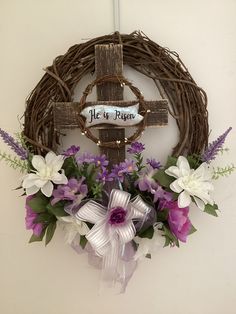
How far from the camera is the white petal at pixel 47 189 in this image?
2.72 ft

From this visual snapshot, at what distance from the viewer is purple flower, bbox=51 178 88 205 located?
32.6 inches

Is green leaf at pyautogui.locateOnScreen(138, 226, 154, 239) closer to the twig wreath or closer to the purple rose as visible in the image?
the purple rose

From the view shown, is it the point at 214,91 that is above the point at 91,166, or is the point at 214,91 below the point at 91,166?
above

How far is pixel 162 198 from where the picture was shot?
848 mm

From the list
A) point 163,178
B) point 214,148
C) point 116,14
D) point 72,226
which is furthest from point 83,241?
point 116,14

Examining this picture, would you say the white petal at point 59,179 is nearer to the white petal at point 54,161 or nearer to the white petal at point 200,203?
the white petal at point 54,161

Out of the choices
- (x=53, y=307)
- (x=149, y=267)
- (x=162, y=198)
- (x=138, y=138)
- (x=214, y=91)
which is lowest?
(x=53, y=307)

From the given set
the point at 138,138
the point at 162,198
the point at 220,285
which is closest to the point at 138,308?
the point at 220,285

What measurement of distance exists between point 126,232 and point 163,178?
6.0 inches

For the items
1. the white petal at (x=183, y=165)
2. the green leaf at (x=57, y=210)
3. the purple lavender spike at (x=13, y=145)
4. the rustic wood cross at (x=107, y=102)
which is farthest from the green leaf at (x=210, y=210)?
the purple lavender spike at (x=13, y=145)

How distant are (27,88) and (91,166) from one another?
297mm

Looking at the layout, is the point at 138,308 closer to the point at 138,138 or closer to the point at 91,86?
the point at 138,138

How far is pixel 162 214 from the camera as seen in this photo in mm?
865

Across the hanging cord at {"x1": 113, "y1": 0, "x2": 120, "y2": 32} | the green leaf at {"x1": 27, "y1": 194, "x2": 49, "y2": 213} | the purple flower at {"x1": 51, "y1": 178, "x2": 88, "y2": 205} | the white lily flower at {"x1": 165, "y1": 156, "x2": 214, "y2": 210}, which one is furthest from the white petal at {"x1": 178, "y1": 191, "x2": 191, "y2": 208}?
the hanging cord at {"x1": 113, "y1": 0, "x2": 120, "y2": 32}
